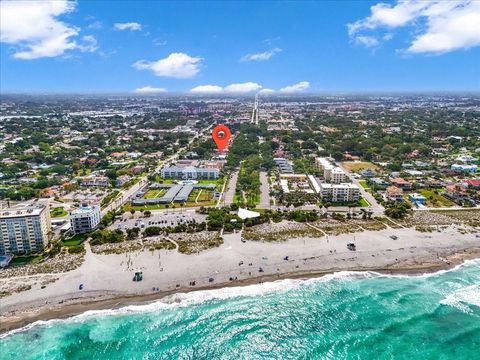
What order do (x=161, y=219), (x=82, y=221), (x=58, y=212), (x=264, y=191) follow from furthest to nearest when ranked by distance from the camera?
(x=264, y=191) → (x=58, y=212) → (x=161, y=219) → (x=82, y=221)

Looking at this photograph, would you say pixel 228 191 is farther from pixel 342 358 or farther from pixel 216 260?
pixel 342 358

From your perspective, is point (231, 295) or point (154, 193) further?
point (154, 193)

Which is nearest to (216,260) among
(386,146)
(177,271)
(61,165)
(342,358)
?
(177,271)

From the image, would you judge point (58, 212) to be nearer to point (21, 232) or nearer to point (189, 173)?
point (21, 232)

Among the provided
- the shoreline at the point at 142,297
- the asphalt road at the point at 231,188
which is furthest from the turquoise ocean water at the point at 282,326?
the asphalt road at the point at 231,188

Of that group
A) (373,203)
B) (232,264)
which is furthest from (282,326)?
(373,203)

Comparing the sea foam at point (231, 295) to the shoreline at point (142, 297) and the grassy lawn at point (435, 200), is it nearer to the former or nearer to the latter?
the shoreline at point (142, 297)

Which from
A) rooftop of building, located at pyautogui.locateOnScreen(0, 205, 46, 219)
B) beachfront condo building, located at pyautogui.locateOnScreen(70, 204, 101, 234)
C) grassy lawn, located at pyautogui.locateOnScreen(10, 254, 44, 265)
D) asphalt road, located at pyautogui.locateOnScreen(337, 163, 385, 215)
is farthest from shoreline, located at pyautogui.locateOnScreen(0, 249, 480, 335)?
beachfront condo building, located at pyautogui.locateOnScreen(70, 204, 101, 234)
